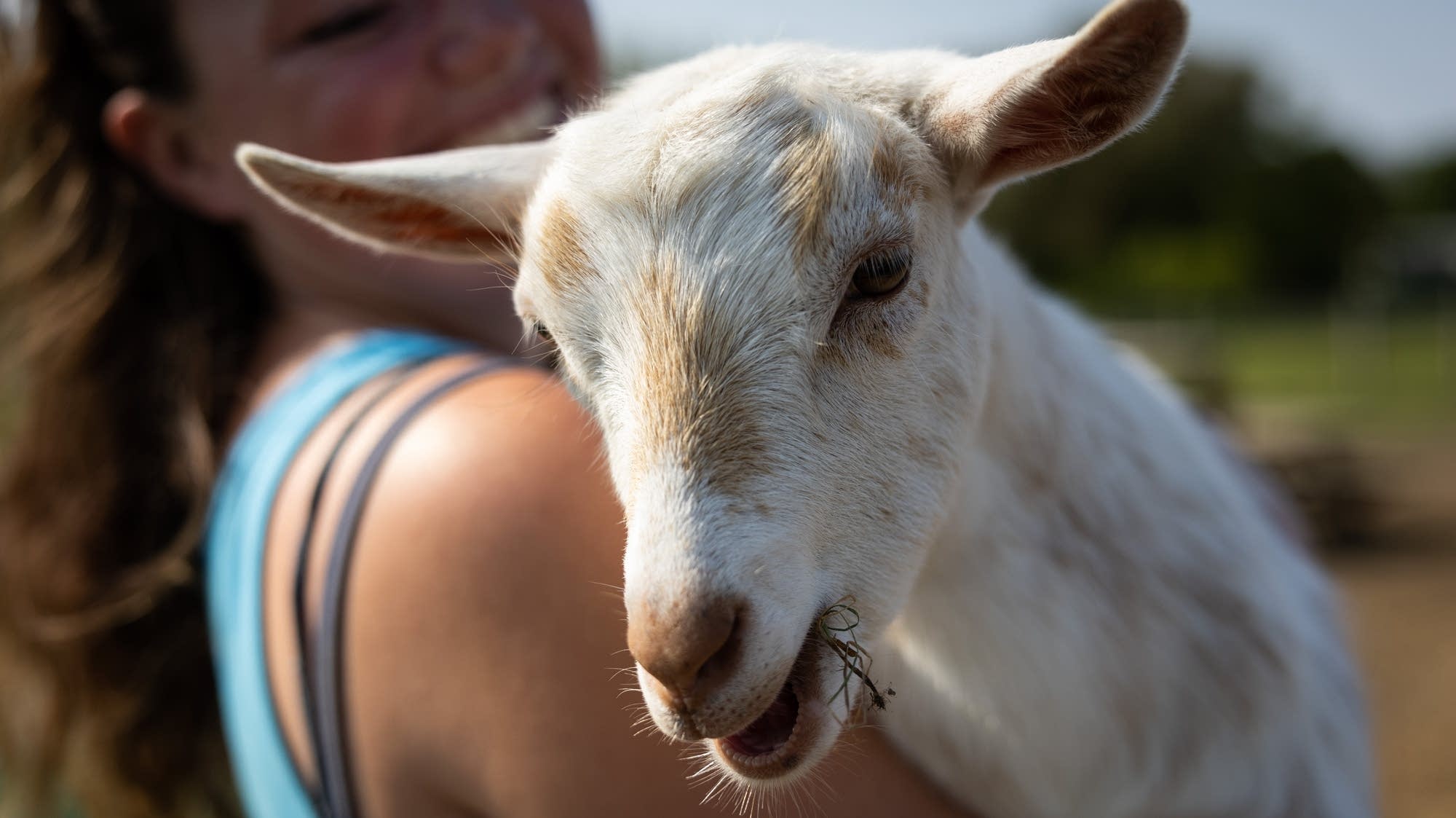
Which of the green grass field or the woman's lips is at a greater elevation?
the woman's lips

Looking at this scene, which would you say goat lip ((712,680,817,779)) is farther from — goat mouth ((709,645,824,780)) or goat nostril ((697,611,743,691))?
goat nostril ((697,611,743,691))

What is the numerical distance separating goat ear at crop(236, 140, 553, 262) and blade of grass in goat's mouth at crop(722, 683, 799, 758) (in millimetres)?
745

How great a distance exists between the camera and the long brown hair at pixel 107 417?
7.38 feet

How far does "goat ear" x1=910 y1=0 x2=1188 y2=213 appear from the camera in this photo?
129 centimetres

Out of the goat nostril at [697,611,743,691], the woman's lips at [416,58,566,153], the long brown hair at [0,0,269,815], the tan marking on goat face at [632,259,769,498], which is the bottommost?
the long brown hair at [0,0,269,815]

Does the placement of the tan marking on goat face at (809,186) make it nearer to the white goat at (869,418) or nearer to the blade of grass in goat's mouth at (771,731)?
the white goat at (869,418)

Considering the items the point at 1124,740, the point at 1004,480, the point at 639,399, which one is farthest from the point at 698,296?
the point at 1124,740

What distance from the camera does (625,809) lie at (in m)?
1.41

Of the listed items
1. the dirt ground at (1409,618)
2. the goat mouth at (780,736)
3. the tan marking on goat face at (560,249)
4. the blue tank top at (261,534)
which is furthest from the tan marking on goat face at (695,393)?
the dirt ground at (1409,618)

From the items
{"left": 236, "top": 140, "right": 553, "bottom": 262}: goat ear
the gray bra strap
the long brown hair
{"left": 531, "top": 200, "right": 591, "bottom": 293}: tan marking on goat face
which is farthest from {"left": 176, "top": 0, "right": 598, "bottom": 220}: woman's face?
the gray bra strap

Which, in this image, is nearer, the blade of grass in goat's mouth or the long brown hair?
the blade of grass in goat's mouth

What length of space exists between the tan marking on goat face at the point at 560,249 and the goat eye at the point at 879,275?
0.34m

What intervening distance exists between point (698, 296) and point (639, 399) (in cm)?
14

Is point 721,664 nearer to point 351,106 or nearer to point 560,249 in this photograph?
point 560,249
